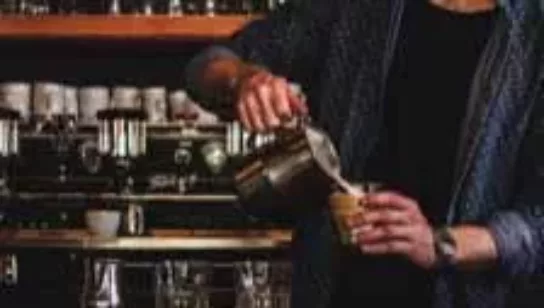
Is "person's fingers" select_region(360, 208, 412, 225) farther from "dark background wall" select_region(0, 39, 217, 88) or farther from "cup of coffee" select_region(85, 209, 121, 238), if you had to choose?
"dark background wall" select_region(0, 39, 217, 88)

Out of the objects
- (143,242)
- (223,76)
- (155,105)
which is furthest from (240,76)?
(155,105)

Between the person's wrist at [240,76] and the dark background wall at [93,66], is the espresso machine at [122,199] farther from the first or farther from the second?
the person's wrist at [240,76]

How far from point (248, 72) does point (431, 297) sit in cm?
30

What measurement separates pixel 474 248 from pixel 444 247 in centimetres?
3

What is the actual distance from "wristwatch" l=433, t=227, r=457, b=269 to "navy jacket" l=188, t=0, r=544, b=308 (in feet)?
0.10

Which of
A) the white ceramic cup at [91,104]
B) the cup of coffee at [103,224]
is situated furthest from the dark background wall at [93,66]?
the cup of coffee at [103,224]

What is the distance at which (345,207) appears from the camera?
3.87ft

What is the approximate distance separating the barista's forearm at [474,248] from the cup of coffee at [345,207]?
0.10 metres

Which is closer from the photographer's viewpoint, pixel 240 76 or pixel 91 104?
pixel 240 76

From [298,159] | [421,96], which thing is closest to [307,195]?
[298,159]

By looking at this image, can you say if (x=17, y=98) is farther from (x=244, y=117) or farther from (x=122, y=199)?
(x=244, y=117)

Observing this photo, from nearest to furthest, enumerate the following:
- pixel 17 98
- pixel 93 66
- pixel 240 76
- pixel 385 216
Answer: pixel 385 216
pixel 240 76
pixel 17 98
pixel 93 66

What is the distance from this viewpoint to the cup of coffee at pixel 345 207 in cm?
117

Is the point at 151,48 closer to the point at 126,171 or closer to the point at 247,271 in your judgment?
the point at 126,171
